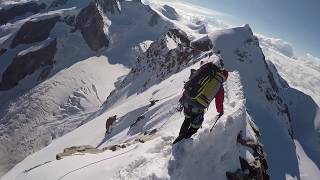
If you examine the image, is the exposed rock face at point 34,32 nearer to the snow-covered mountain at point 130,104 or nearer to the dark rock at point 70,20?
the snow-covered mountain at point 130,104

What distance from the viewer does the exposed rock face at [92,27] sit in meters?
134

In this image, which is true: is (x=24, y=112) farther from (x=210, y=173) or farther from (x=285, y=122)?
(x=210, y=173)

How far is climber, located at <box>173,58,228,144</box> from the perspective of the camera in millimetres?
14117

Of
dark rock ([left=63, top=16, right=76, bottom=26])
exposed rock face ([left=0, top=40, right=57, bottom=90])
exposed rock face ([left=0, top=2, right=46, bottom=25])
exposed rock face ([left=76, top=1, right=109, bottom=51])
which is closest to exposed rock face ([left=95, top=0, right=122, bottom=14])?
dark rock ([left=63, top=16, right=76, bottom=26])

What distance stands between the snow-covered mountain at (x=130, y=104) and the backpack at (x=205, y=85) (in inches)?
58.7

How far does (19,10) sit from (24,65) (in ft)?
189

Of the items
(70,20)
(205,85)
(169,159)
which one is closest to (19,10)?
(70,20)

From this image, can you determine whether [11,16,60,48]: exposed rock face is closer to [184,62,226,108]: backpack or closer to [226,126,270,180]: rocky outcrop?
[226,126,270,180]: rocky outcrop

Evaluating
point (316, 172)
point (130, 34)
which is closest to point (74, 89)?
point (130, 34)

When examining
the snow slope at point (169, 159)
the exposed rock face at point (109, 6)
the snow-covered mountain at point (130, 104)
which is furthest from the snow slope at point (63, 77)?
the snow slope at point (169, 159)

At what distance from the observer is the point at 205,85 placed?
46.4 feet

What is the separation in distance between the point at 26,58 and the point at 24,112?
29576 mm

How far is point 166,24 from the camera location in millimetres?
159375

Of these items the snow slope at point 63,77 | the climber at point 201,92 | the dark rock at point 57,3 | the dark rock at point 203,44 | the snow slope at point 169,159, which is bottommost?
the snow slope at point 63,77
